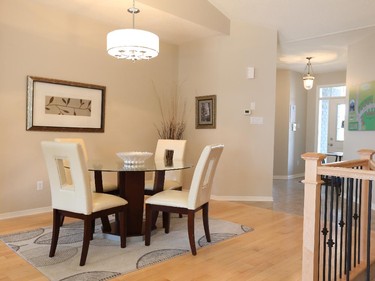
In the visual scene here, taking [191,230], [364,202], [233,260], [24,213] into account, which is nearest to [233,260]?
[233,260]

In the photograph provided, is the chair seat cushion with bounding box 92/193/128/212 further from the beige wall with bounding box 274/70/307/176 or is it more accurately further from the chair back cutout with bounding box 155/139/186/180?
the beige wall with bounding box 274/70/307/176

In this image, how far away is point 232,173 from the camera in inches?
196

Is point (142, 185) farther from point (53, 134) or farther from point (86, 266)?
point (53, 134)

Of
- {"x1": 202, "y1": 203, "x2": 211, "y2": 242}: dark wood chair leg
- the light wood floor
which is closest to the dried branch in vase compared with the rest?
the light wood floor

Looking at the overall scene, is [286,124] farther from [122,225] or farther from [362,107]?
[122,225]

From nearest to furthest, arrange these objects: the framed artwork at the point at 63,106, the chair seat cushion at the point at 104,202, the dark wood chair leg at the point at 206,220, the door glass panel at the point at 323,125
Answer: the chair seat cushion at the point at 104,202, the dark wood chair leg at the point at 206,220, the framed artwork at the point at 63,106, the door glass panel at the point at 323,125

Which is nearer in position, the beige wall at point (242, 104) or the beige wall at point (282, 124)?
the beige wall at point (242, 104)

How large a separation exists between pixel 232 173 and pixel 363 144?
206cm

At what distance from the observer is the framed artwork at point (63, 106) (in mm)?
3848

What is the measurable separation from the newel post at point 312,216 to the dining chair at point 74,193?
4.86 feet

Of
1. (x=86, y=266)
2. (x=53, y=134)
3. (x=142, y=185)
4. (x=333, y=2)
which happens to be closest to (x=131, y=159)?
(x=142, y=185)

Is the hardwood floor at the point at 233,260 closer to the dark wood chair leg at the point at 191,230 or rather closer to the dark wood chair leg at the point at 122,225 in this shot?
the dark wood chair leg at the point at 191,230

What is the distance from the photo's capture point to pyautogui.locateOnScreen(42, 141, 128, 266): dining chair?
2.34m

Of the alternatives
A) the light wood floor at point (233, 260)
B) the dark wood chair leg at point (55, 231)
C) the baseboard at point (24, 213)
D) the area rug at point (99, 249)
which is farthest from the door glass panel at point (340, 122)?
the dark wood chair leg at point (55, 231)
